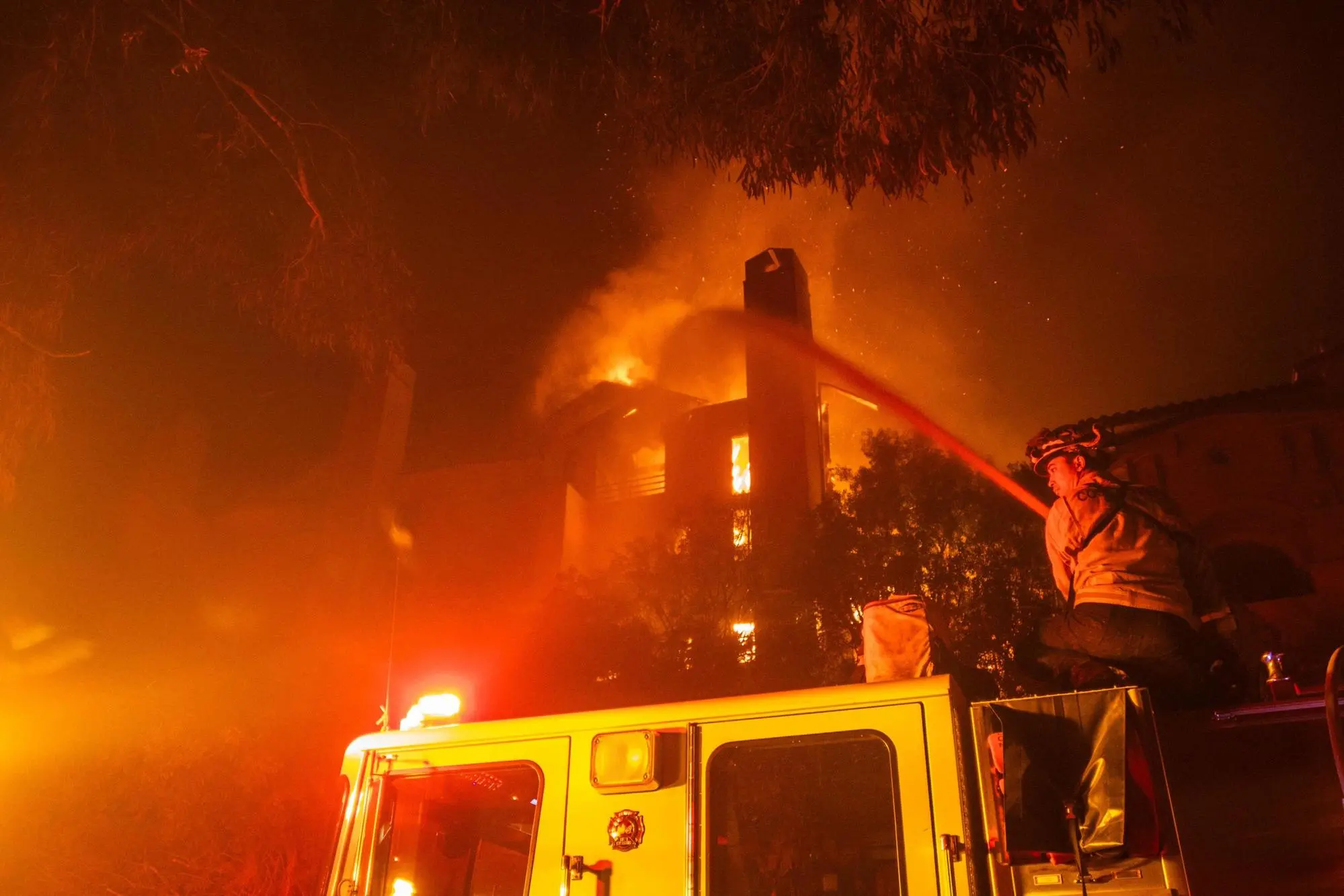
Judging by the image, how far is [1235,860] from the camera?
3.44 m

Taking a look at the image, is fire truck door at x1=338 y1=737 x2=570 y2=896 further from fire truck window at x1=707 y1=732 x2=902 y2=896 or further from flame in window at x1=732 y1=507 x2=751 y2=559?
flame in window at x1=732 y1=507 x2=751 y2=559

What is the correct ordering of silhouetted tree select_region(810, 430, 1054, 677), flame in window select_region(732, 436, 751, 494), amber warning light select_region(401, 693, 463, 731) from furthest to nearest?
flame in window select_region(732, 436, 751, 494) < silhouetted tree select_region(810, 430, 1054, 677) < amber warning light select_region(401, 693, 463, 731)

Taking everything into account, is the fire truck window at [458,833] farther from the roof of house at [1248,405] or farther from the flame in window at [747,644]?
the roof of house at [1248,405]

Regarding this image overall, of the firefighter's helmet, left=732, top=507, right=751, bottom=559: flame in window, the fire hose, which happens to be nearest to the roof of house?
the fire hose

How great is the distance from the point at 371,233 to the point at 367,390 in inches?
706

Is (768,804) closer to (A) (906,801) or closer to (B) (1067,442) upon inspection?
(A) (906,801)

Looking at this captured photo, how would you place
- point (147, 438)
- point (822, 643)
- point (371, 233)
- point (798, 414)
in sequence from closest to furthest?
point (371, 233) < point (822, 643) < point (147, 438) < point (798, 414)

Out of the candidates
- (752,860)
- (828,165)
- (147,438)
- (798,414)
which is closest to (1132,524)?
(752,860)

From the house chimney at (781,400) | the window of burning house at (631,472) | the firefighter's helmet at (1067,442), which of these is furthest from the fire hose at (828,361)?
the firefighter's helmet at (1067,442)

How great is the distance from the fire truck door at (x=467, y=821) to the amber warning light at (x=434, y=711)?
0.84ft

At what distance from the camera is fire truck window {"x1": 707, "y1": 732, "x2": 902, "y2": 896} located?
348 cm

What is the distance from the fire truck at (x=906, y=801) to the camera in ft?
10.8

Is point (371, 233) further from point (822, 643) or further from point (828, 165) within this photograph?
point (822, 643)

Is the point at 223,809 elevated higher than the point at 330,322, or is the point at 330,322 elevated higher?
the point at 330,322
